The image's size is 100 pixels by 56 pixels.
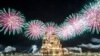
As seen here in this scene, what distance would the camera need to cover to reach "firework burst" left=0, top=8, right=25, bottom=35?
670 cm

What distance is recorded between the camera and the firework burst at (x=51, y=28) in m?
6.71

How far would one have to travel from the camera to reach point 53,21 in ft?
22.1

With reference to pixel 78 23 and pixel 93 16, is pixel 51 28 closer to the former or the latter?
pixel 78 23

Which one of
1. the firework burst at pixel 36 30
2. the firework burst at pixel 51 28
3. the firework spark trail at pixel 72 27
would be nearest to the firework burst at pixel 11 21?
the firework burst at pixel 36 30

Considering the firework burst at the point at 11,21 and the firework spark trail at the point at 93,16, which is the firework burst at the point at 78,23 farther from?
the firework burst at the point at 11,21

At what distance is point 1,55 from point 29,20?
37.3 inches

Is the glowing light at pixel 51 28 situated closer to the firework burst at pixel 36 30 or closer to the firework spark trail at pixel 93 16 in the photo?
the firework burst at pixel 36 30

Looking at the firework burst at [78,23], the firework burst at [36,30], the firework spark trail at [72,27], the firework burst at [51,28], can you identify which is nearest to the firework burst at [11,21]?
the firework burst at [36,30]

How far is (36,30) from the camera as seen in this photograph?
22.0 ft

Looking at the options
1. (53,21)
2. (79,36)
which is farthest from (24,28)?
(79,36)

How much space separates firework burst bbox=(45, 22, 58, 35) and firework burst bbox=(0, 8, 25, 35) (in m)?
0.55

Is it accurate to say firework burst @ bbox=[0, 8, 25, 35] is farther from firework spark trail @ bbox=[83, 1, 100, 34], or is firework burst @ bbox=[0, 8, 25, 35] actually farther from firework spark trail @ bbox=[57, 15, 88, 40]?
firework spark trail @ bbox=[83, 1, 100, 34]

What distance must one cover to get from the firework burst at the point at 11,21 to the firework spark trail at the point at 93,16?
1359mm

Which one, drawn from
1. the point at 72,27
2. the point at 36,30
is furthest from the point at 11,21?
the point at 72,27
